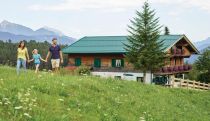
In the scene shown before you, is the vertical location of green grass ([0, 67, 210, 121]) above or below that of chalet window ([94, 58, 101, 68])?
below

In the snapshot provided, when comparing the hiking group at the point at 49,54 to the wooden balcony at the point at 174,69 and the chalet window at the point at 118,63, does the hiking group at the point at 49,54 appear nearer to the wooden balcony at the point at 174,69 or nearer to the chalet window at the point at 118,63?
A: the wooden balcony at the point at 174,69

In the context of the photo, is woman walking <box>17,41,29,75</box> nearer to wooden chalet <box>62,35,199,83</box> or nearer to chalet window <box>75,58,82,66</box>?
wooden chalet <box>62,35,199,83</box>

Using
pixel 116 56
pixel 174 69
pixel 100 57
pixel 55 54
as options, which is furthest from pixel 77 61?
pixel 55 54

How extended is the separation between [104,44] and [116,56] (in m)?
6.05

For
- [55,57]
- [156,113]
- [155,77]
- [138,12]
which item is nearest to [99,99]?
[156,113]

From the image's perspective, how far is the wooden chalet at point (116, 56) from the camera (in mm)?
77938

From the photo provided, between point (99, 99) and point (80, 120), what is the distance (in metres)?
4.57

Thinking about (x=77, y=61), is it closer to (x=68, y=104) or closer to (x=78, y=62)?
(x=78, y=62)

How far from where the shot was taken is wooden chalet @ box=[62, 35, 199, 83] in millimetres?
77938

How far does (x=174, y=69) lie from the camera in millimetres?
80625

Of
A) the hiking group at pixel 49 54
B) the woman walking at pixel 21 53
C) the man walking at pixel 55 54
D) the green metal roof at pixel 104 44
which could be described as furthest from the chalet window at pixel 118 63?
the woman walking at pixel 21 53

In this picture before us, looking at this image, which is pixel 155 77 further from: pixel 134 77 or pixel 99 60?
pixel 99 60

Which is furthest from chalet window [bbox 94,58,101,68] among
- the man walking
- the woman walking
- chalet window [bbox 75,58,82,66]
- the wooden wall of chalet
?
the woman walking

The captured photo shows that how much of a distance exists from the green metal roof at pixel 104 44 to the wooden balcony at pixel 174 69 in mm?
3794
